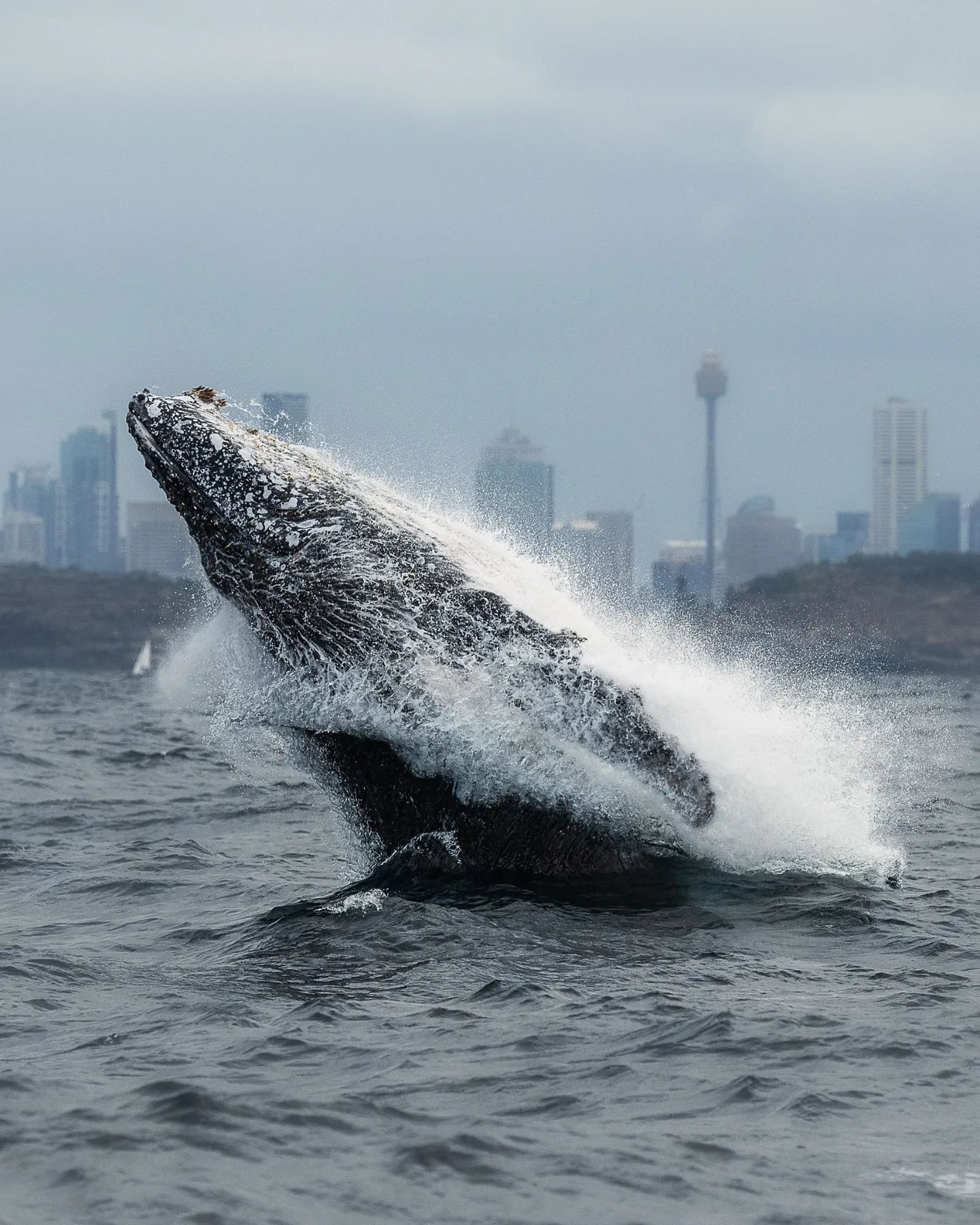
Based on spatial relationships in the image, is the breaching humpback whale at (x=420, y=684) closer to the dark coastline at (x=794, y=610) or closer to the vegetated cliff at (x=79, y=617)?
the dark coastline at (x=794, y=610)

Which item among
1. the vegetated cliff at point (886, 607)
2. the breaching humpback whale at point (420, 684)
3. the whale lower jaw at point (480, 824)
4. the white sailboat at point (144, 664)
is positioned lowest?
the white sailboat at point (144, 664)

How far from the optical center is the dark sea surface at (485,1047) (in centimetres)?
580

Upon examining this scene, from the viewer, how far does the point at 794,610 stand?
167500 mm

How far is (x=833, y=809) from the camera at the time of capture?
11.4m

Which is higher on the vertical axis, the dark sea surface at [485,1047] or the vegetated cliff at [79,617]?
the dark sea surface at [485,1047]

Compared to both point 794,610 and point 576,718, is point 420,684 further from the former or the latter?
point 794,610

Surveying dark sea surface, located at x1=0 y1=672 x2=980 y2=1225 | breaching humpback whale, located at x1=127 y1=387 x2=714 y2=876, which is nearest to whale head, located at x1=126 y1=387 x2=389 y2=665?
breaching humpback whale, located at x1=127 y1=387 x2=714 y2=876

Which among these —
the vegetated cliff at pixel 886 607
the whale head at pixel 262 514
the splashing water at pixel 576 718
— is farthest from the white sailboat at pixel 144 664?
the splashing water at pixel 576 718

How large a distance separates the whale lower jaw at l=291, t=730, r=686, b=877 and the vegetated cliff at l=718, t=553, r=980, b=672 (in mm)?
142737

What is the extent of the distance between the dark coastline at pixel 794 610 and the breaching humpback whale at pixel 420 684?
148387 millimetres

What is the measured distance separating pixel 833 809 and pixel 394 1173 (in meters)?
6.23

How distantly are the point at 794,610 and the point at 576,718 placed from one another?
161 m

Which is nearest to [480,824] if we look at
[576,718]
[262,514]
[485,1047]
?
[576,718]

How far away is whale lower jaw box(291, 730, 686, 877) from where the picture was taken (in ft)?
34.6
